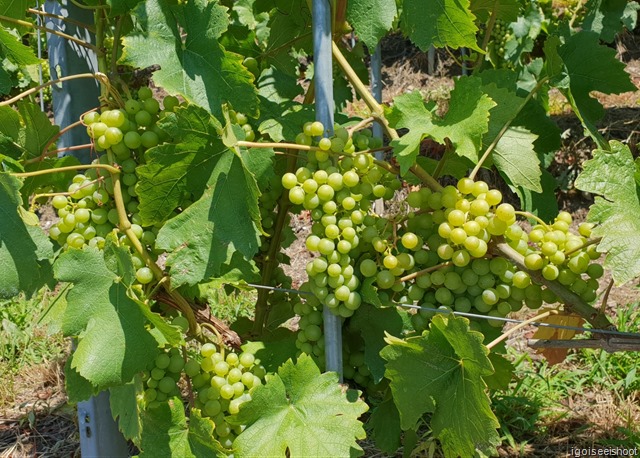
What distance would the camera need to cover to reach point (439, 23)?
1343 millimetres

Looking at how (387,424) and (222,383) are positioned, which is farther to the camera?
(387,424)

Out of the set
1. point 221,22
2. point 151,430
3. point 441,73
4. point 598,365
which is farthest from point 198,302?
point 441,73

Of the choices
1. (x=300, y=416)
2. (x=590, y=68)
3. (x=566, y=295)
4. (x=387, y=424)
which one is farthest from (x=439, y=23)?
(x=387, y=424)

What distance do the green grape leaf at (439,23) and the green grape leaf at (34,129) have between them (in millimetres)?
841

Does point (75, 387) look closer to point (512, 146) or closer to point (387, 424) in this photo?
point (387, 424)

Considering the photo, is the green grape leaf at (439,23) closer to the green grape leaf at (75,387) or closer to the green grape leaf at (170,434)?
the green grape leaf at (170,434)

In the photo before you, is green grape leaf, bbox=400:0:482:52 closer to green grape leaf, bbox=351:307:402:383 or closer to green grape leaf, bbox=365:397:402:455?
green grape leaf, bbox=351:307:402:383

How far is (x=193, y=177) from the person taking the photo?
4.68 ft

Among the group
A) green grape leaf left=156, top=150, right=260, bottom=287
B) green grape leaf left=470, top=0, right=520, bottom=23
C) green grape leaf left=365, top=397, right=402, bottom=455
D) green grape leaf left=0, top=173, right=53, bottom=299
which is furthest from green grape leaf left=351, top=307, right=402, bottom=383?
green grape leaf left=470, top=0, right=520, bottom=23

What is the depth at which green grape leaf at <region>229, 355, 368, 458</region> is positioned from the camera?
1.36 meters

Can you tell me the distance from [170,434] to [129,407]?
0.13 m

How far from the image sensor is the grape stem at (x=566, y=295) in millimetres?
1341

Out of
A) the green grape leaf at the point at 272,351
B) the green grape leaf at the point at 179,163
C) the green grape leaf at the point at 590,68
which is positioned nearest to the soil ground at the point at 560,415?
the green grape leaf at the point at 272,351

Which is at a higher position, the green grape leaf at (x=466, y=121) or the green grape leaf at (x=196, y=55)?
the green grape leaf at (x=196, y=55)
